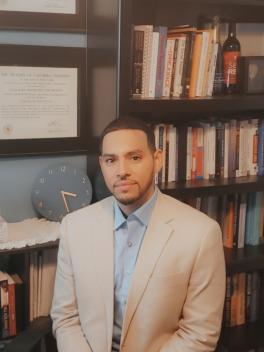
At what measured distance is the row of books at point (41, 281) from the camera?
187cm

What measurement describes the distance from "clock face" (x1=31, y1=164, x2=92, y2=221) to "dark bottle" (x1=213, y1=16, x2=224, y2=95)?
67 centimetres

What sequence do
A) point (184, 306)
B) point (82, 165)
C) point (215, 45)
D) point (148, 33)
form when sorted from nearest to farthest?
point (184, 306)
point (148, 33)
point (215, 45)
point (82, 165)

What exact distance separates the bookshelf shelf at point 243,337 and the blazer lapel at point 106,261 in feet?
2.45

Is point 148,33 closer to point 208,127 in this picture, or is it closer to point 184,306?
point 208,127

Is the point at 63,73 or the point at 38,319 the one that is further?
the point at 63,73

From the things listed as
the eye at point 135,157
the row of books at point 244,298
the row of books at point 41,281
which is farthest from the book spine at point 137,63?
the row of books at point 244,298

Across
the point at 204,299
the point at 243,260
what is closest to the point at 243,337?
the point at 243,260

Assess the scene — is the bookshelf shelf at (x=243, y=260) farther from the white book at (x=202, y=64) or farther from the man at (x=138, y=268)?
the white book at (x=202, y=64)

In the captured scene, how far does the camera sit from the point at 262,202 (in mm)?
2205

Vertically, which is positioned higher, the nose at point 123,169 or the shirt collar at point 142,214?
the nose at point 123,169

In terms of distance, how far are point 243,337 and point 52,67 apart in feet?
4.90

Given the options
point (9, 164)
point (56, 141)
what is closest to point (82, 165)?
point (56, 141)

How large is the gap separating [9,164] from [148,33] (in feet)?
2.55

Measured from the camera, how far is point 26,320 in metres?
1.86
